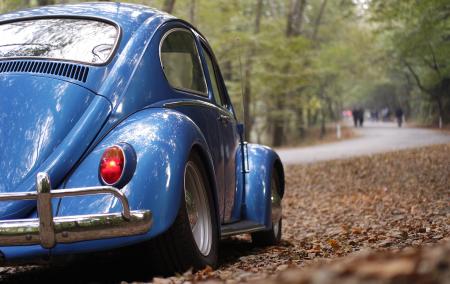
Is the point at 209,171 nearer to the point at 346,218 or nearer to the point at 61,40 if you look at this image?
the point at 61,40

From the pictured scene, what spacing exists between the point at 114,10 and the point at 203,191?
5.14 feet

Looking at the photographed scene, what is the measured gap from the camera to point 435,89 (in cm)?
1573

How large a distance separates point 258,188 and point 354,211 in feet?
15.8

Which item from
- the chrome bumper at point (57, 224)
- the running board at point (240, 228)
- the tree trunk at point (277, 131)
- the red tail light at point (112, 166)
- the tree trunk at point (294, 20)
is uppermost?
the tree trunk at point (294, 20)

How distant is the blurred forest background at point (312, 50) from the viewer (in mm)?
14828

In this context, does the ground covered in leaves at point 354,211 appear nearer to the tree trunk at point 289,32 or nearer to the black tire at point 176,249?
the black tire at point 176,249

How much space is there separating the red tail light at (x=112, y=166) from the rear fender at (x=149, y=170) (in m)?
0.06

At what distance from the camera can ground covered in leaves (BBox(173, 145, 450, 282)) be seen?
193 inches

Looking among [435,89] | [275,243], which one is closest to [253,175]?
[275,243]

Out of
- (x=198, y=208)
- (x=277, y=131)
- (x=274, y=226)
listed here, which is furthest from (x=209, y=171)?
(x=277, y=131)

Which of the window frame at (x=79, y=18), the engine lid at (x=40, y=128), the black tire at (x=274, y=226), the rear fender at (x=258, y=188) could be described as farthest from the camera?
the black tire at (x=274, y=226)

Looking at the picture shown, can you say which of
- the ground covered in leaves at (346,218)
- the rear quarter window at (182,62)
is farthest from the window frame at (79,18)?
the ground covered in leaves at (346,218)

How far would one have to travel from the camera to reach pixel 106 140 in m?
4.01

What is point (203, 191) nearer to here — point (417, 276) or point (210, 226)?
point (210, 226)
